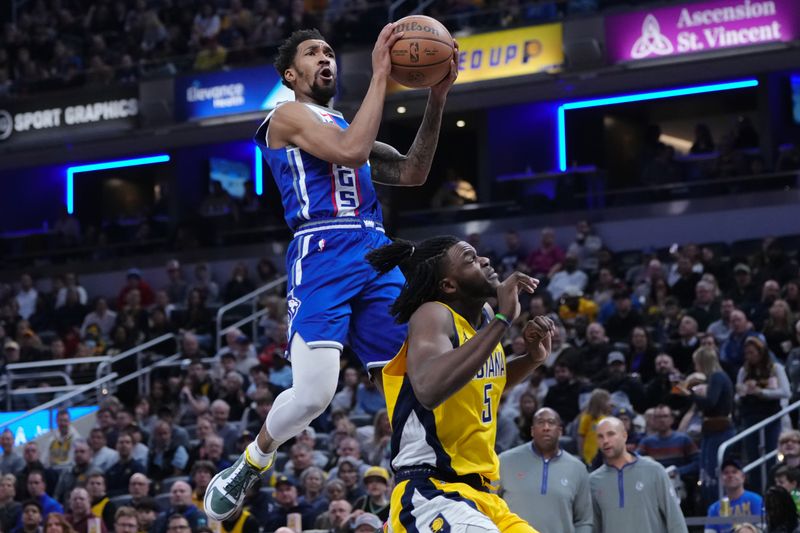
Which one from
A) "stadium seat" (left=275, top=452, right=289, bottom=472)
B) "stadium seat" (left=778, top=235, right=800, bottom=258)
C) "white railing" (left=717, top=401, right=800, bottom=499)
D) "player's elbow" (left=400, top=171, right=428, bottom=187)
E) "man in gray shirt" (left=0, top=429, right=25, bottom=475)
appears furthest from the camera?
"stadium seat" (left=778, top=235, right=800, bottom=258)

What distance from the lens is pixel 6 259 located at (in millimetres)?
26125

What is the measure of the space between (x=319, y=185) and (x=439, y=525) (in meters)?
1.82

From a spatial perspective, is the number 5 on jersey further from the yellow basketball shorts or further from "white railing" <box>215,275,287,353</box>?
"white railing" <box>215,275,287,353</box>

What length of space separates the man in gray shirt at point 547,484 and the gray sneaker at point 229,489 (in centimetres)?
330

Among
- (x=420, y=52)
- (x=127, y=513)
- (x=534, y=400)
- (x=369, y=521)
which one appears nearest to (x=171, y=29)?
(x=534, y=400)

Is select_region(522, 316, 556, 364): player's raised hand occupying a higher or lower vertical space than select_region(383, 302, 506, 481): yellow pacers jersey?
higher

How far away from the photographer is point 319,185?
21.1ft

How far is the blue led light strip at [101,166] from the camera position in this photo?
2744 cm

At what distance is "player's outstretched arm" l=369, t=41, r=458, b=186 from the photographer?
21.5ft

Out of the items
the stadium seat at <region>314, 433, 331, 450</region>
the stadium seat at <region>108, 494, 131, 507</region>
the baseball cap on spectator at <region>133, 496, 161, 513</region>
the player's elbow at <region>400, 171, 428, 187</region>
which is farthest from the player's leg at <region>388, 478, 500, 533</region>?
the stadium seat at <region>314, 433, 331, 450</region>

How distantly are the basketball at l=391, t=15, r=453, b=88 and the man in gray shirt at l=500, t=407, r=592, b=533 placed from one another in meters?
3.95

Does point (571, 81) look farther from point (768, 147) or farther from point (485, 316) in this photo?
point (485, 316)

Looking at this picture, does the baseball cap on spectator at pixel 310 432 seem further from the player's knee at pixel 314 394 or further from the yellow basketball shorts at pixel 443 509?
the yellow basketball shorts at pixel 443 509

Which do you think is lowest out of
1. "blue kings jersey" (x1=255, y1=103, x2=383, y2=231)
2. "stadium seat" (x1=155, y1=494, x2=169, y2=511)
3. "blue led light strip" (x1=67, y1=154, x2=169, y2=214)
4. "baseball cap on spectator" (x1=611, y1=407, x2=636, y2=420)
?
"stadium seat" (x1=155, y1=494, x2=169, y2=511)
